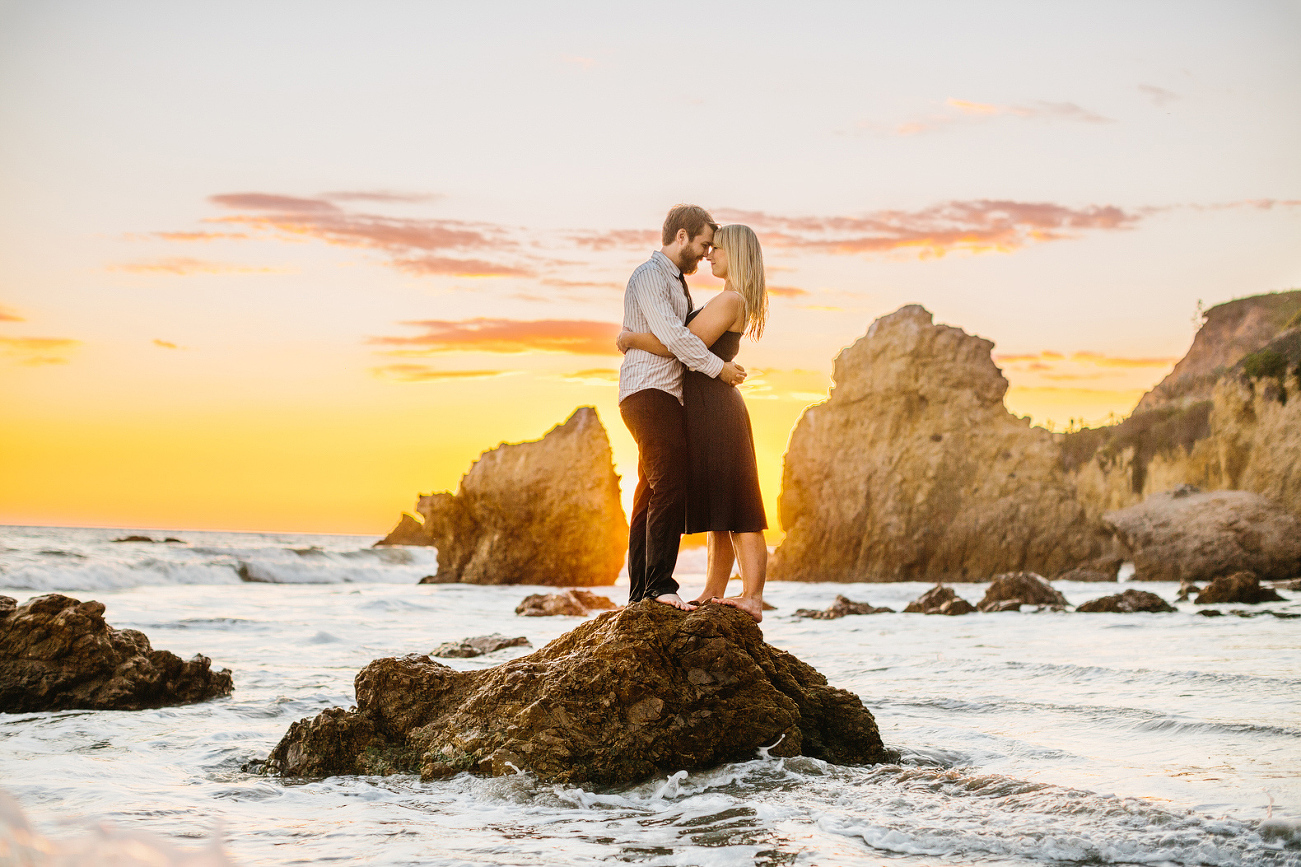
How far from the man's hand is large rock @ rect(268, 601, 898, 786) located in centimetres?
122

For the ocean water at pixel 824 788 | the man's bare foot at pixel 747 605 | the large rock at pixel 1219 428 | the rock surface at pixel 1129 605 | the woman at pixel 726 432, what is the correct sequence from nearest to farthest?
the ocean water at pixel 824 788, the man's bare foot at pixel 747 605, the woman at pixel 726 432, the rock surface at pixel 1129 605, the large rock at pixel 1219 428

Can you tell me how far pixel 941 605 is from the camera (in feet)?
49.7

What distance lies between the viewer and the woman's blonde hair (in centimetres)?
529

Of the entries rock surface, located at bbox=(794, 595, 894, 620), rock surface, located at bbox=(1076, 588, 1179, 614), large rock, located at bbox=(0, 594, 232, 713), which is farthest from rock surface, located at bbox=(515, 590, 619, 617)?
large rock, located at bbox=(0, 594, 232, 713)

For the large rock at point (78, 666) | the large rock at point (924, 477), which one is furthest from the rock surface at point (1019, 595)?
the large rock at point (924, 477)

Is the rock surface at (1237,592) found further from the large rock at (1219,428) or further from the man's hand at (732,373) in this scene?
the man's hand at (732,373)

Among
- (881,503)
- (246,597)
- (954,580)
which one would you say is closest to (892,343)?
(881,503)

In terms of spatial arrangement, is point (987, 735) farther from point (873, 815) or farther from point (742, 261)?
point (742, 261)

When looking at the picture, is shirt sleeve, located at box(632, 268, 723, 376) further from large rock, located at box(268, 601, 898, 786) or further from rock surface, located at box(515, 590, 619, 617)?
rock surface, located at box(515, 590, 619, 617)

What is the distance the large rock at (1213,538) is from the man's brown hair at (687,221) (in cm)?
2124

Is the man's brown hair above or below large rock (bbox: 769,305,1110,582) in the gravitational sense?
above

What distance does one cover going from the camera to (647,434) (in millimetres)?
5230

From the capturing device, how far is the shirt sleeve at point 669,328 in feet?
16.5

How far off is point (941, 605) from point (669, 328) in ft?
37.8
